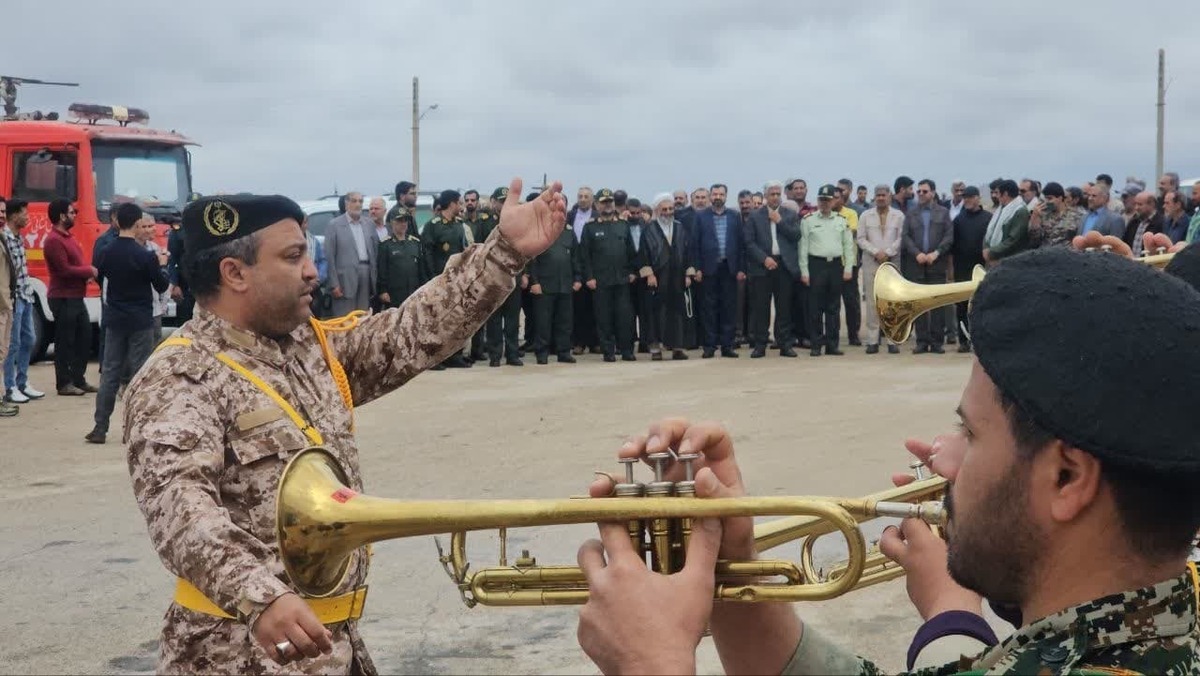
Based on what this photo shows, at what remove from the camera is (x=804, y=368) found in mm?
14836

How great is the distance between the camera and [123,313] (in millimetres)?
10422

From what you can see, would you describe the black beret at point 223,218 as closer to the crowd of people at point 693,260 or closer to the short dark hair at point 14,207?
the short dark hair at point 14,207

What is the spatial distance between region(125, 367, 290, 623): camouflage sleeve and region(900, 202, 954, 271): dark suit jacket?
1360cm

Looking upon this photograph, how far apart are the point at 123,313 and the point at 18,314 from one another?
249 cm

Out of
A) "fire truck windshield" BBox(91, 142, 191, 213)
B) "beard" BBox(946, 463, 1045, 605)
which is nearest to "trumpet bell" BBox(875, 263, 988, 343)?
"beard" BBox(946, 463, 1045, 605)

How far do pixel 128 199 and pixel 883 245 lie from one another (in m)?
9.91

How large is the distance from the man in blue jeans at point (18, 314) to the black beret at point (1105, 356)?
1151 cm

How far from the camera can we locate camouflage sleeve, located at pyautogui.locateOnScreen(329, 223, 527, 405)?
11.6 feet

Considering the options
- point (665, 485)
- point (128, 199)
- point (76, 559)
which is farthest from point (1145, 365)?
point (128, 199)

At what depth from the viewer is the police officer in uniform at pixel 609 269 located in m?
15.9

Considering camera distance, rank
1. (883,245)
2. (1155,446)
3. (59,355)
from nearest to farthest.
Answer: (1155,446) < (59,355) < (883,245)

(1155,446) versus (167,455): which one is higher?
(1155,446)

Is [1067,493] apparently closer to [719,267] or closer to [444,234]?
[444,234]

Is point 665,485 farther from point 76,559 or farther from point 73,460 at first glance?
point 73,460
